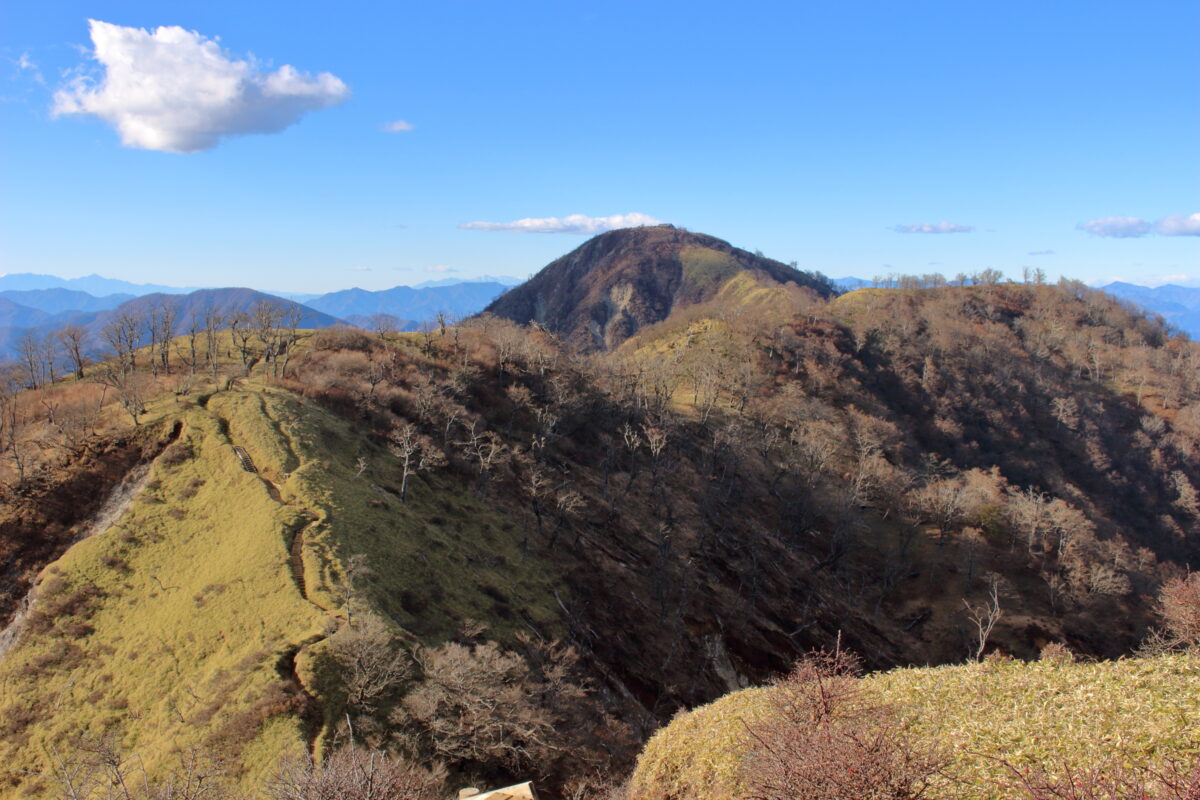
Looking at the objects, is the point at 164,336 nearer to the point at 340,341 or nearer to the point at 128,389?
the point at 340,341

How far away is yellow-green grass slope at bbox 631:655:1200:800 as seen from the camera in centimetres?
1761

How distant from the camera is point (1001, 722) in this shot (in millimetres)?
20625

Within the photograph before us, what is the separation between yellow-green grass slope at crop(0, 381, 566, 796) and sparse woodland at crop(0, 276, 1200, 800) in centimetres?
73

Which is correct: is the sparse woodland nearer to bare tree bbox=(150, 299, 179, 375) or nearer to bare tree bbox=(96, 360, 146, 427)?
bare tree bbox=(96, 360, 146, 427)

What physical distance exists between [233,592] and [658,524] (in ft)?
158

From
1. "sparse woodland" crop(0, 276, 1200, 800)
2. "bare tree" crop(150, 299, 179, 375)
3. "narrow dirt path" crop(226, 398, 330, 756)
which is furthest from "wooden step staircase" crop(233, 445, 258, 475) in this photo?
"bare tree" crop(150, 299, 179, 375)

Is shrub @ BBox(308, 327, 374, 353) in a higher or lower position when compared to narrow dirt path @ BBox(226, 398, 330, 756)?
higher

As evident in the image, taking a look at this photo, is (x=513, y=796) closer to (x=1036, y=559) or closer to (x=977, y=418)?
(x=1036, y=559)

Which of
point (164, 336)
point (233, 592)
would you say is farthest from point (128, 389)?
point (164, 336)

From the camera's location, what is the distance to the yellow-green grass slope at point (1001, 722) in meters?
17.6

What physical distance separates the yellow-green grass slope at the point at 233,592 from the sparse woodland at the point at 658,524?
28.7 inches

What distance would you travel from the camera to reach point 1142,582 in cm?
7850

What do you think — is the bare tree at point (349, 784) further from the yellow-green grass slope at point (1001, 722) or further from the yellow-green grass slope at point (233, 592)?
the yellow-green grass slope at point (1001, 722)

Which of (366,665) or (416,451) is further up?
(416,451)
